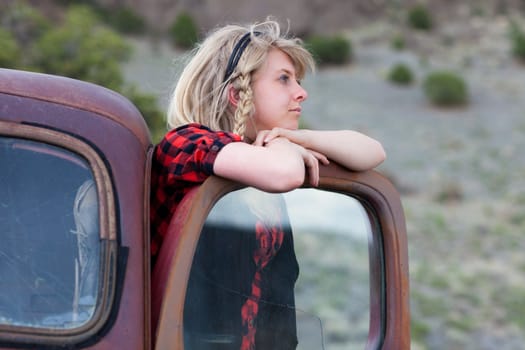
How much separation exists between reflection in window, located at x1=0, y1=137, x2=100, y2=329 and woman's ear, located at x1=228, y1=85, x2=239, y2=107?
22.3 inches

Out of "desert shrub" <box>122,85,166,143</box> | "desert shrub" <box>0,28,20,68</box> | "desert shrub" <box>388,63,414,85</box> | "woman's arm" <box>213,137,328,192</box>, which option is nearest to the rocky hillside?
"desert shrub" <box>388,63,414,85</box>

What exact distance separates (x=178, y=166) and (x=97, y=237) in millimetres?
278

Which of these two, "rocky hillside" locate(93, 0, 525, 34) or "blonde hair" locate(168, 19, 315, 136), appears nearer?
"blonde hair" locate(168, 19, 315, 136)

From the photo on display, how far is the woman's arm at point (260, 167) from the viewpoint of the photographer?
2129 mm

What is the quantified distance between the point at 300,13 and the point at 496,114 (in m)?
10.9

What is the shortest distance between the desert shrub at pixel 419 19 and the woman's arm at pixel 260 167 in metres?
37.2

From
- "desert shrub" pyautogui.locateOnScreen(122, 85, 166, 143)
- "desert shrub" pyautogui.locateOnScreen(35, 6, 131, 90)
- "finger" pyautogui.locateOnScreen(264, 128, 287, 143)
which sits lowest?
"finger" pyautogui.locateOnScreen(264, 128, 287, 143)

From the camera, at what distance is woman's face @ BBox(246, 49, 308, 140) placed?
253 centimetres

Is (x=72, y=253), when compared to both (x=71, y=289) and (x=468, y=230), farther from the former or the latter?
(x=468, y=230)

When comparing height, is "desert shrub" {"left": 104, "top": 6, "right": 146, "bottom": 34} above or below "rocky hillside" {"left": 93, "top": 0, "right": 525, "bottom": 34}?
below

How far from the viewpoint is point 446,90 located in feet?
99.6

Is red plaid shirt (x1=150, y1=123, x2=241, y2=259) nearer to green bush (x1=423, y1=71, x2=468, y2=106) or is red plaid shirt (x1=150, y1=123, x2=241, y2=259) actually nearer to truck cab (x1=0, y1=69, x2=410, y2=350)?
truck cab (x1=0, y1=69, x2=410, y2=350)

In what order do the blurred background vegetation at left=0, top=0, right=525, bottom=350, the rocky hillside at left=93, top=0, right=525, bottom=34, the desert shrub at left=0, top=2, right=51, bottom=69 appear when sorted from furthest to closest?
the rocky hillside at left=93, top=0, right=525, bottom=34
the desert shrub at left=0, top=2, right=51, bottom=69
the blurred background vegetation at left=0, top=0, right=525, bottom=350

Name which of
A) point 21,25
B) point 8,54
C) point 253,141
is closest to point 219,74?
point 253,141
